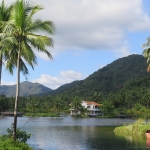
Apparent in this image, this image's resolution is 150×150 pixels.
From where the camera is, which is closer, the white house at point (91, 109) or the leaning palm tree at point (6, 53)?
the leaning palm tree at point (6, 53)

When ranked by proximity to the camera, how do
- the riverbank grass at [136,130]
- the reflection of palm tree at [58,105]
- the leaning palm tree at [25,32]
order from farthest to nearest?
1. the reflection of palm tree at [58,105]
2. the riverbank grass at [136,130]
3. the leaning palm tree at [25,32]

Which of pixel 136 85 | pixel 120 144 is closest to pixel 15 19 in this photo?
pixel 120 144

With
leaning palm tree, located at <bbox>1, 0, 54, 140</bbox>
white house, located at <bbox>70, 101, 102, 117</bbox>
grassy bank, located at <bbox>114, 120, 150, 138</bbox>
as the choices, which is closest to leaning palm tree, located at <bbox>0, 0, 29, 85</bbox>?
leaning palm tree, located at <bbox>1, 0, 54, 140</bbox>

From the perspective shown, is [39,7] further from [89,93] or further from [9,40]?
[89,93]

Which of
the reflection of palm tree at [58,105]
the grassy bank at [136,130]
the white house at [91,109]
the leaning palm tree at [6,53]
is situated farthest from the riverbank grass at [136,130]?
the reflection of palm tree at [58,105]

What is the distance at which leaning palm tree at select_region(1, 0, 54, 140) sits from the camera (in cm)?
1883

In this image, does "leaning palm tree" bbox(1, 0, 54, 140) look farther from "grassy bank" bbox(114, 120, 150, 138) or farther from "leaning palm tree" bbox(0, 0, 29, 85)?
"grassy bank" bbox(114, 120, 150, 138)

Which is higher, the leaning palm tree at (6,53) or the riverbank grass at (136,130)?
the leaning palm tree at (6,53)

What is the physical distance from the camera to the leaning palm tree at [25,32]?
18828mm

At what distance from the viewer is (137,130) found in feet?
137

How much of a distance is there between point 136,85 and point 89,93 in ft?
117

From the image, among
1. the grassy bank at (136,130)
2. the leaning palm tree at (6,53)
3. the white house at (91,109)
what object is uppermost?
the leaning palm tree at (6,53)

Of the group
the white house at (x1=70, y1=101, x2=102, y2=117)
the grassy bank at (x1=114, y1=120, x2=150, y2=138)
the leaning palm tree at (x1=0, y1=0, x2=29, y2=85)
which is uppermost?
the leaning palm tree at (x1=0, y1=0, x2=29, y2=85)

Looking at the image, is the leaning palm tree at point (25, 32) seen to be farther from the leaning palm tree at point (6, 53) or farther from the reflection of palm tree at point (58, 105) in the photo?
the reflection of palm tree at point (58, 105)
